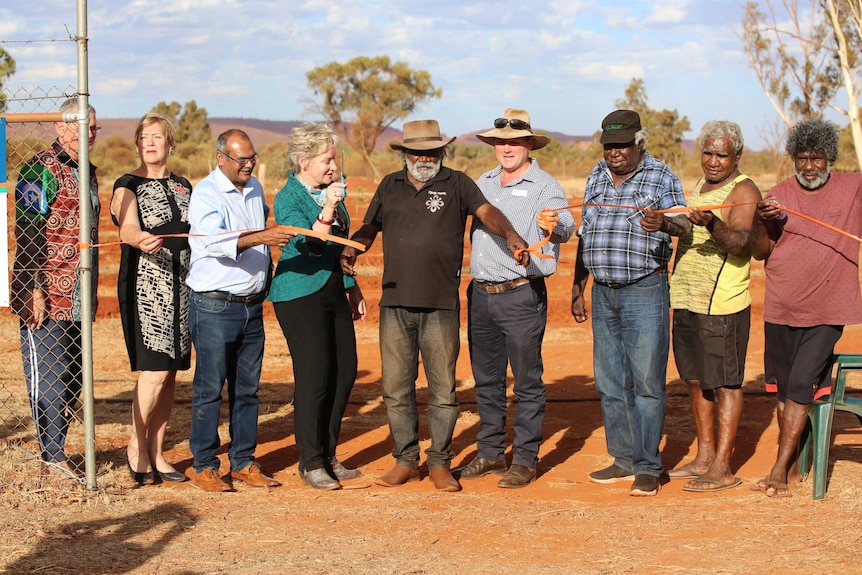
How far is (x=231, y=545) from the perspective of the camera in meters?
5.00

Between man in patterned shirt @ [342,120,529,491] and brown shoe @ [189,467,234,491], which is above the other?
man in patterned shirt @ [342,120,529,491]

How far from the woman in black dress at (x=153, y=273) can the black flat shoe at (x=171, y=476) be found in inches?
6.4

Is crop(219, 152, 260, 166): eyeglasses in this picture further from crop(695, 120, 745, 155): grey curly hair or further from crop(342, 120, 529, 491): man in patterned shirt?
crop(695, 120, 745, 155): grey curly hair

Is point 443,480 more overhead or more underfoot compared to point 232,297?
more underfoot

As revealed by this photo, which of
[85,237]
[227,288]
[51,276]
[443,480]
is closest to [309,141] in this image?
[227,288]

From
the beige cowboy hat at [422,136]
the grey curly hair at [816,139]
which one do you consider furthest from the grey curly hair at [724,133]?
the beige cowboy hat at [422,136]

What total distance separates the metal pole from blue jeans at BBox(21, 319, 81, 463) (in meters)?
0.25

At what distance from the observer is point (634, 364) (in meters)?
6.09

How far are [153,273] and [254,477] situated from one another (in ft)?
4.52

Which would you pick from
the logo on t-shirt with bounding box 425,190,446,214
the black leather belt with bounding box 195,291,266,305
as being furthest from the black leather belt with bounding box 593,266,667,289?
the black leather belt with bounding box 195,291,266,305

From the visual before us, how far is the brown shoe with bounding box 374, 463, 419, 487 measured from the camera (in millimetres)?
6199

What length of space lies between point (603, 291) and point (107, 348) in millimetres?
7289

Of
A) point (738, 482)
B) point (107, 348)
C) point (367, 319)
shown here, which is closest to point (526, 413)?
point (738, 482)

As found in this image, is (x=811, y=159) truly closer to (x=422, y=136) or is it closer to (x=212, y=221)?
(x=422, y=136)
